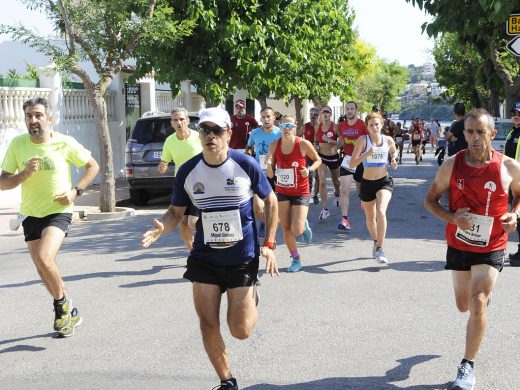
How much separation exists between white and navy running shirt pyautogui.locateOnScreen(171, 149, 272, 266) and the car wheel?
1267 centimetres

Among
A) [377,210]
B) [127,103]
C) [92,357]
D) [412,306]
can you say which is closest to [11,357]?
[92,357]

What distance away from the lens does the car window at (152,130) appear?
56.3 feet

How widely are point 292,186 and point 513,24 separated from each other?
228 inches

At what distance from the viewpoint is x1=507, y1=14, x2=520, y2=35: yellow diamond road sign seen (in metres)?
13.4

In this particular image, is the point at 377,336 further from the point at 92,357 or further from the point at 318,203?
the point at 318,203

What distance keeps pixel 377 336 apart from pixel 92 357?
2179 mm

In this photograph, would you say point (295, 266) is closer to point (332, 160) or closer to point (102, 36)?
Result: point (332, 160)

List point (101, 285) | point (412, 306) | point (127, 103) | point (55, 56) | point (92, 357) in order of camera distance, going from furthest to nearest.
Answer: point (127, 103) → point (55, 56) → point (101, 285) → point (412, 306) → point (92, 357)

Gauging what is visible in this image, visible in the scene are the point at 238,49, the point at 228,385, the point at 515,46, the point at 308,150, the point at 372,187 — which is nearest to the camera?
the point at 228,385

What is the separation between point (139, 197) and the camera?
17891 mm

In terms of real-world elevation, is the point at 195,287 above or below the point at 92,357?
above

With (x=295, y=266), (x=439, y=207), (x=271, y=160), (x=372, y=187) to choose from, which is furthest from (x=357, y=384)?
(x=271, y=160)

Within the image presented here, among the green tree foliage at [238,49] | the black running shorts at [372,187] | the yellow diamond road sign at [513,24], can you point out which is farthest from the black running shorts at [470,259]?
the green tree foliage at [238,49]

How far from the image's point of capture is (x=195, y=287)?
514 centimetres
